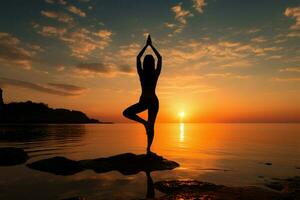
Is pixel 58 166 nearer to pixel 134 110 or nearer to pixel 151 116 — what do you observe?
pixel 134 110

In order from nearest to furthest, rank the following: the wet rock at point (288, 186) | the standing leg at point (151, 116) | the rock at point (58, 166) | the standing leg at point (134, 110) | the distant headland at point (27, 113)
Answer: the wet rock at point (288, 186)
the rock at point (58, 166)
the standing leg at point (134, 110)
the standing leg at point (151, 116)
the distant headland at point (27, 113)

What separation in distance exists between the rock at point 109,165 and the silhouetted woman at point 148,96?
1.71 ft

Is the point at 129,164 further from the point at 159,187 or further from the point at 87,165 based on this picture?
the point at 159,187

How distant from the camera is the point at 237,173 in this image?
9766 millimetres

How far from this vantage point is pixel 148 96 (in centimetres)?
996

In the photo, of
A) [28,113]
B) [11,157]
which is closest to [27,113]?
→ [28,113]

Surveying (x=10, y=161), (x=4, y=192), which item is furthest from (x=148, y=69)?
(x=10, y=161)

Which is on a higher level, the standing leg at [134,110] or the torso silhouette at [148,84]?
the torso silhouette at [148,84]

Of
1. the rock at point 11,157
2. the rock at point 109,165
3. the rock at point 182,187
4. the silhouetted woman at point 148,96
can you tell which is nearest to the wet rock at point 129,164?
the rock at point 109,165

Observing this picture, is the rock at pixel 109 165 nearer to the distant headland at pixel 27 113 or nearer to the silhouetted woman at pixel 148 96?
the silhouetted woman at pixel 148 96

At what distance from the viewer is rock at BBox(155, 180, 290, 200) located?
5574 mm

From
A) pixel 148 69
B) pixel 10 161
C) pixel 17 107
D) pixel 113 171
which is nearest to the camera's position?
pixel 113 171

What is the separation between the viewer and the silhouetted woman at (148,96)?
991 centimetres

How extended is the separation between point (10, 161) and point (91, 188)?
6.51m
